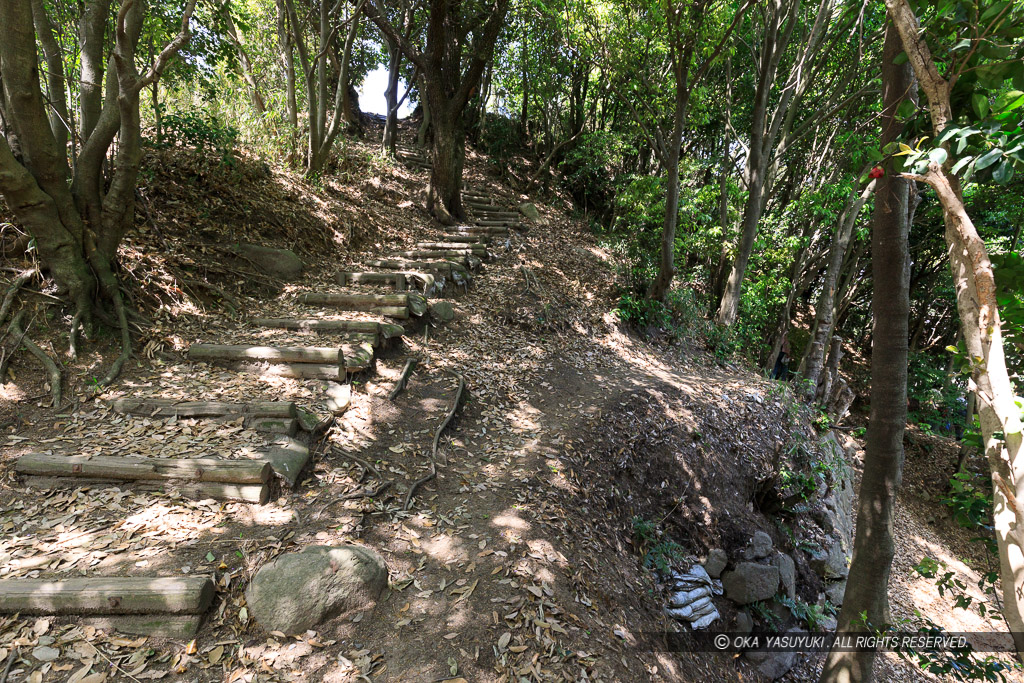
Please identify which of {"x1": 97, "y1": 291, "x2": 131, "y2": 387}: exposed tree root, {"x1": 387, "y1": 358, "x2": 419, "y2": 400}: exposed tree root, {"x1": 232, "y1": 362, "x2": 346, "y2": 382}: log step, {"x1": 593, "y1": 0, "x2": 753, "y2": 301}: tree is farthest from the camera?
{"x1": 593, "y1": 0, "x2": 753, "y2": 301}: tree

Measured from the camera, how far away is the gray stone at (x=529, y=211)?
12.8 meters

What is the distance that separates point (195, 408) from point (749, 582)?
5904 mm

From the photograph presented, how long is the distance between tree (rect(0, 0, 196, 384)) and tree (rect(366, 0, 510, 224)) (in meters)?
5.37

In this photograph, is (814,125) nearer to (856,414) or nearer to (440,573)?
(856,414)

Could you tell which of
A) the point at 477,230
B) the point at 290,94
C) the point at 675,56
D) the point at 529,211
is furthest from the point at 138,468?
the point at 529,211

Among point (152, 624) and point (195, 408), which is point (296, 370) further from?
point (152, 624)

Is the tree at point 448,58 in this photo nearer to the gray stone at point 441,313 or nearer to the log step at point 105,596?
the gray stone at point 441,313

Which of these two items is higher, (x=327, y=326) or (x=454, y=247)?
(x=454, y=247)

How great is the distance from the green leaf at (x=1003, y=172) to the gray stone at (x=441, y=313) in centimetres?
567

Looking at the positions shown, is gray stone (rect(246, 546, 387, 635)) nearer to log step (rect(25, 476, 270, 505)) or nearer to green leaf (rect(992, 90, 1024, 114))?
log step (rect(25, 476, 270, 505))

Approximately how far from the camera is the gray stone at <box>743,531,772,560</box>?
5656mm

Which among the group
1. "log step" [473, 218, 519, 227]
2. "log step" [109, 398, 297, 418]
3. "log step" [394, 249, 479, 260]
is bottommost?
"log step" [109, 398, 297, 418]

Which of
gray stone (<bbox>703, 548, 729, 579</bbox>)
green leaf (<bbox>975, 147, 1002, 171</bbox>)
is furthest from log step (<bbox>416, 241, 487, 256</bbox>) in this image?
green leaf (<bbox>975, 147, 1002, 171</bbox>)

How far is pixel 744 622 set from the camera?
5.07 m
